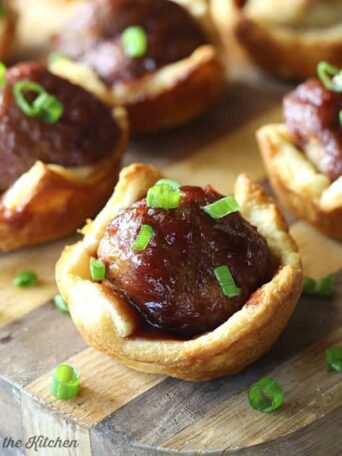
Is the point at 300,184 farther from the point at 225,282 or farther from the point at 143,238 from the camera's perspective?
the point at 143,238

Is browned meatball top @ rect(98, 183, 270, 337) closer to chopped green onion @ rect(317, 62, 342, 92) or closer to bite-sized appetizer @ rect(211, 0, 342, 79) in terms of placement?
chopped green onion @ rect(317, 62, 342, 92)

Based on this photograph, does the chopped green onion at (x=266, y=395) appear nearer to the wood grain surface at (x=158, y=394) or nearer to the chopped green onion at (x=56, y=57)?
the wood grain surface at (x=158, y=394)

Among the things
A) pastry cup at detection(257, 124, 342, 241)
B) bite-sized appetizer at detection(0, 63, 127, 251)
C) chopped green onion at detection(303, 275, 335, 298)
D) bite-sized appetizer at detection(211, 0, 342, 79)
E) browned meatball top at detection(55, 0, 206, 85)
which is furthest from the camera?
bite-sized appetizer at detection(211, 0, 342, 79)

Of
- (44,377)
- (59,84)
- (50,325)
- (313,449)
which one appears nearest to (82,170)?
(59,84)

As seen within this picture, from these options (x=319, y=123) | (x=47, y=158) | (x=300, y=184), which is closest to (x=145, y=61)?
(x=47, y=158)

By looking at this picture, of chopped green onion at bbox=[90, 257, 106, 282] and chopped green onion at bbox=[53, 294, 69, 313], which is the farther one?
chopped green onion at bbox=[53, 294, 69, 313]

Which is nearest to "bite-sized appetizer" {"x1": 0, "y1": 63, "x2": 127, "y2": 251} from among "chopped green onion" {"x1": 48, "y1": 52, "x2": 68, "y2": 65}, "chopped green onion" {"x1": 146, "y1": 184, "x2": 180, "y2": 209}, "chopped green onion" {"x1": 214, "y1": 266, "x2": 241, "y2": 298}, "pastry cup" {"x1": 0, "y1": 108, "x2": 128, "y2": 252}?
"pastry cup" {"x1": 0, "y1": 108, "x2": 128, "y2": 252}

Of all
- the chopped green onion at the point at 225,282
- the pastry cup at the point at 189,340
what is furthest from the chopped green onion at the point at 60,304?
the chopped green onion at the point at 225,282
